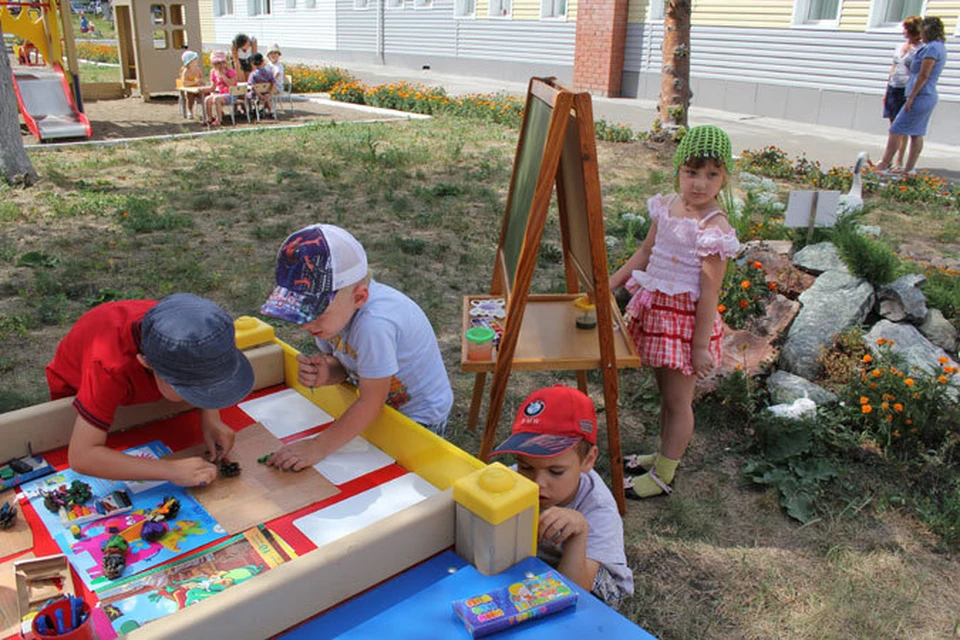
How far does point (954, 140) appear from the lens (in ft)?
33.8

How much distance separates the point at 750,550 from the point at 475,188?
5344mm

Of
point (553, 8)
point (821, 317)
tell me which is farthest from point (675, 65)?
point (553, 8)

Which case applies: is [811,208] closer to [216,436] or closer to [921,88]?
[216,436]

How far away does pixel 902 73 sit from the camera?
8086 mm

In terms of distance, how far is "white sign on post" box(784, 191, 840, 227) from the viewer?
4156 mm

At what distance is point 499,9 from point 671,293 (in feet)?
55.3

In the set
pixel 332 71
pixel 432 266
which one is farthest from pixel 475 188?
pixel 332 71

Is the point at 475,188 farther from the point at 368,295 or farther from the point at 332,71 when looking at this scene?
the point at 332,71

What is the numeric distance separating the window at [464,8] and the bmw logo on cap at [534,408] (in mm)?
18338

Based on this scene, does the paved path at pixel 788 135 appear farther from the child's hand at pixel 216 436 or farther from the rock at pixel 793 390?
the child's hand at pixel 216 436

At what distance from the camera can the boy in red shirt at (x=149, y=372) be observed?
1.77 meters

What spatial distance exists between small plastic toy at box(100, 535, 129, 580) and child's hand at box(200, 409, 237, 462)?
0.40 m

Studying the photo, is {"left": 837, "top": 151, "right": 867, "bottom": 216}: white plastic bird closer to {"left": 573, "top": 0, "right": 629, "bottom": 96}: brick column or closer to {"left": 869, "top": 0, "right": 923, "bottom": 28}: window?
{"left": 869, "top": 0, "right": 923, "bottom": 28}: window

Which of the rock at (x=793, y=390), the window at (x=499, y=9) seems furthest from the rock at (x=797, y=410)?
the window at (x=499, y=9)
